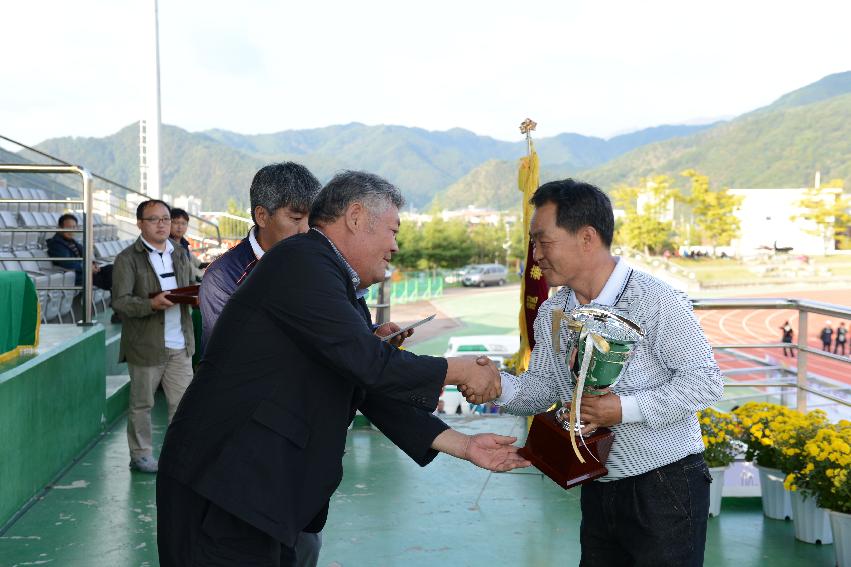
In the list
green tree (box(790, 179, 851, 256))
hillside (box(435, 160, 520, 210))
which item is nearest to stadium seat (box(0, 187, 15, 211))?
green tree (box(790, 179, 851, 256))

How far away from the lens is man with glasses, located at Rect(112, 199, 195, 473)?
5.08 meters

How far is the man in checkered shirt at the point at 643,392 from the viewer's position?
2.06m

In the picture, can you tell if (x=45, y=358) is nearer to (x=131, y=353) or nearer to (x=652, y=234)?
(x=131, y=353)

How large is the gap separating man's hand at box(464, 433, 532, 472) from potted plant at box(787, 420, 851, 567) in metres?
2.07

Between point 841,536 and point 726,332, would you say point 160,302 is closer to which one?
point 841,536

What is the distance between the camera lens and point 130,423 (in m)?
5.20

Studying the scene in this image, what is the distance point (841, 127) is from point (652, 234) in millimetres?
107843

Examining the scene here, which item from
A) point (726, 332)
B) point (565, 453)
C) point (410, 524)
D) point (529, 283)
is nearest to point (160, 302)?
point (410, 524)

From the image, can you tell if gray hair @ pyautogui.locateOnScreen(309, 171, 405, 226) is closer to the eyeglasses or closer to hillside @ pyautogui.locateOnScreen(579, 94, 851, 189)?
the eyeglasses

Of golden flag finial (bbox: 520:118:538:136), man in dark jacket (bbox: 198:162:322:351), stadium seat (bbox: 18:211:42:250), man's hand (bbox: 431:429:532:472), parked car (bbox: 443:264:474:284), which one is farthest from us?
parked car (bbox: 443:264:474:284)

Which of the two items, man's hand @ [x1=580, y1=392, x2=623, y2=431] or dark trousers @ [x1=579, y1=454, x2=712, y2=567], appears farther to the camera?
dark trousers @ [x1=579, y1=454, x2=712, y2=567]

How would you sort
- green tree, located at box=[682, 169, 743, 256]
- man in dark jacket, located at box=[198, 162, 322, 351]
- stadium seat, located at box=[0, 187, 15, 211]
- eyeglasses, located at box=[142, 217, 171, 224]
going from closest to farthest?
1. man in dark jacket, located at box=[198, 162, 322, 351]
2. eyeglasses, located at box=[142, 217, 171, 224]
3. stadium seat, located at box=[0, 187, 15, 211]
4. green tree, located at box=[682, 169, 743, 256]

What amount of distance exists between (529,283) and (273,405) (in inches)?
143

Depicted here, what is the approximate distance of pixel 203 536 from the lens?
70.6 inches
